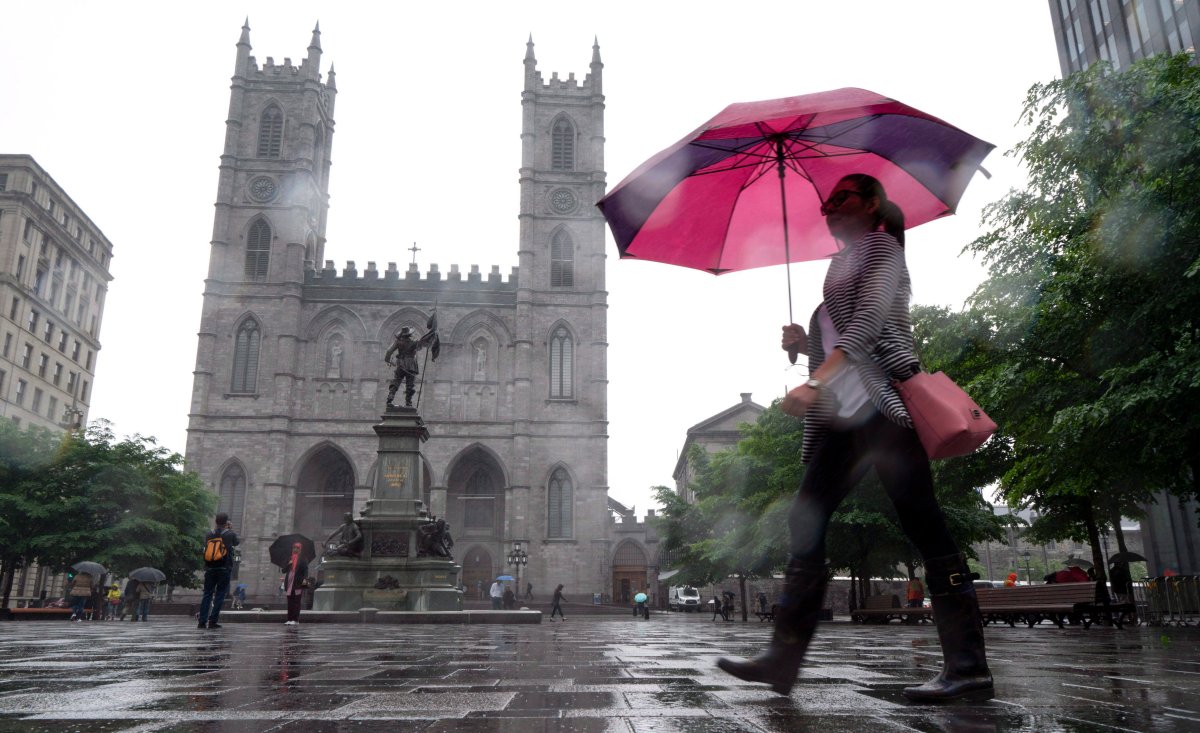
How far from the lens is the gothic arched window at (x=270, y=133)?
48219 mm

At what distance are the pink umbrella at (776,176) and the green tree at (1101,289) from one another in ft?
23.6

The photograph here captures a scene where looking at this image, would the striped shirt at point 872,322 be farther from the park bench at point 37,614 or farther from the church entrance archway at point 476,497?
the church entrance archway at point 476,497

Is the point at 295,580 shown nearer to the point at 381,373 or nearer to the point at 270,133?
the point at 381,373

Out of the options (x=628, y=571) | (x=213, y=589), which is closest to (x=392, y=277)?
(x=628, y=571)

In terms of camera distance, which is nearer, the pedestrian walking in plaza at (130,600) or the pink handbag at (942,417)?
the pink handbag at (942,417)

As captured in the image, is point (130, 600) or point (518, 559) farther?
point (518, 559)

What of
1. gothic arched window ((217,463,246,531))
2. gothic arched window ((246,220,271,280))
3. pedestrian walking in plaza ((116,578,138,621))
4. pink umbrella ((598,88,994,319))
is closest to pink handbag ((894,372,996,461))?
pink umbrella ((598,88,994,319))

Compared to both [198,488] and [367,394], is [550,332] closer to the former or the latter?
[367,394]

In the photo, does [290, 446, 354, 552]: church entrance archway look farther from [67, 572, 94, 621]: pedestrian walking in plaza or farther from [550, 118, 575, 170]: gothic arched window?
[550, 118, 575, 170]: gothic arched window

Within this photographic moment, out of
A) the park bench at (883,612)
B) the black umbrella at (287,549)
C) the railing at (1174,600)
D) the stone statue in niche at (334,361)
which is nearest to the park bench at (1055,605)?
the railing at (1174,600)

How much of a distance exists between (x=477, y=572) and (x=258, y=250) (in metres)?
21.0

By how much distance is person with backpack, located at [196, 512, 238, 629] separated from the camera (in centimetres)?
1023

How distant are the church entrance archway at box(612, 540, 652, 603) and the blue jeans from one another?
3924cm

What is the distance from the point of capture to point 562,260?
47.5 meters
